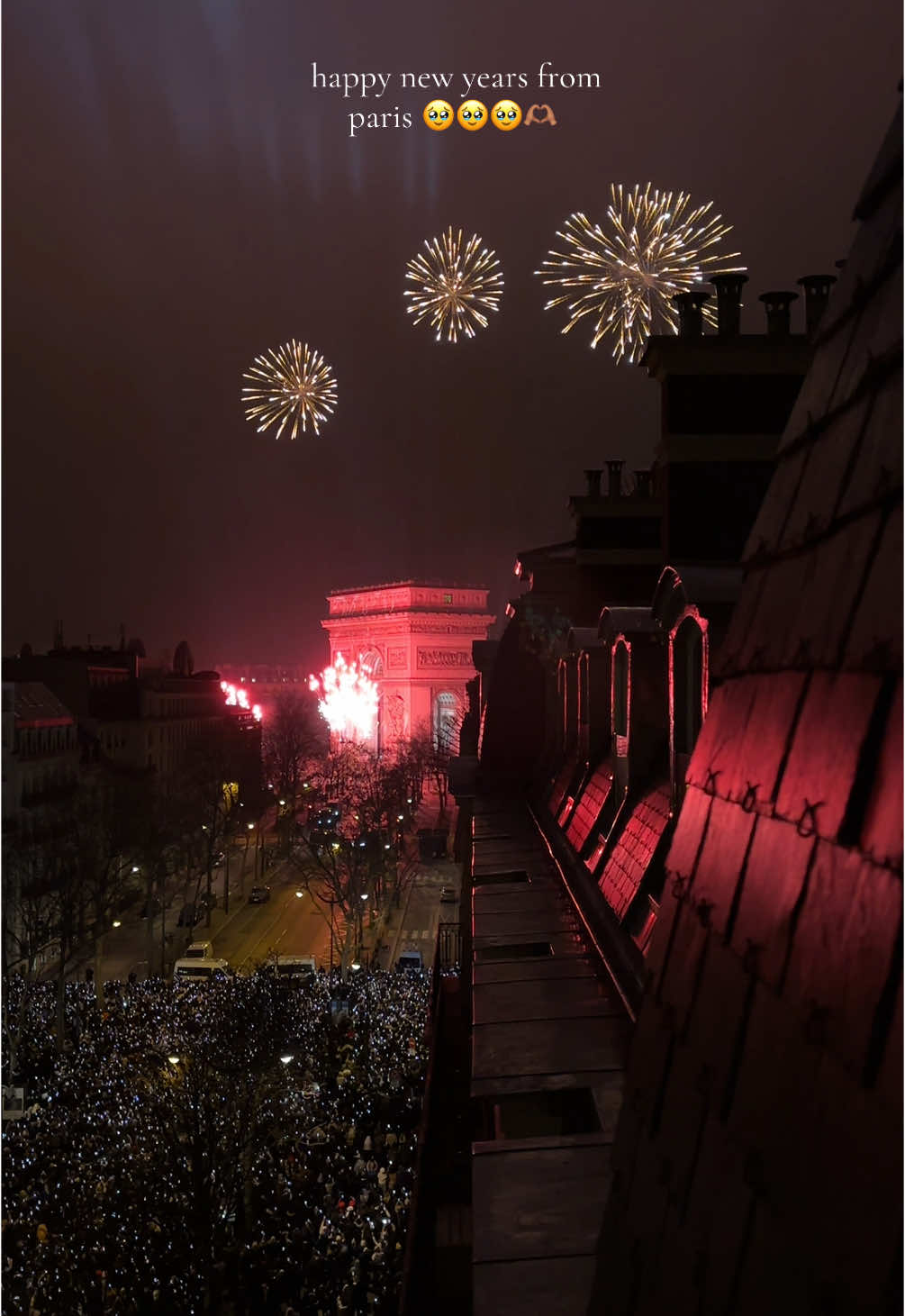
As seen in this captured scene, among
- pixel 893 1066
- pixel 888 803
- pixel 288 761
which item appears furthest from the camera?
pixel 288 761

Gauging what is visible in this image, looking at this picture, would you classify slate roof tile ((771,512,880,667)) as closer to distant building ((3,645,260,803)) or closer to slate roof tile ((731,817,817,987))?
slate roof tile ((731,817,817,987))

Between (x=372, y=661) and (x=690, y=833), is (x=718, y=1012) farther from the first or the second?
(x=372, y=661)

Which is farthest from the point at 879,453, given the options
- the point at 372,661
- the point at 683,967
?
the point at 372,661

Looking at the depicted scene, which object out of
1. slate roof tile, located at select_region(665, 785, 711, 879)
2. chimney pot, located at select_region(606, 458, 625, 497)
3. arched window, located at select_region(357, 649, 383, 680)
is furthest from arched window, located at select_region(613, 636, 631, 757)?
arched window, located at select_region(357, 649, 383, 680)

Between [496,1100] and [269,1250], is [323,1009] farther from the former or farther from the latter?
[496,1100]

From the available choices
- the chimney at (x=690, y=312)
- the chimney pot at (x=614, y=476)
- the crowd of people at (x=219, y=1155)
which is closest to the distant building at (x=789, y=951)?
the crowd of people at (x=219, y=1155)

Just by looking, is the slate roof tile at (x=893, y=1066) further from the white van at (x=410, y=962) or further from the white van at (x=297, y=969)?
the white van at (x=410, y=962)

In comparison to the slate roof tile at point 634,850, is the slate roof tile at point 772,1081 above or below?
above
